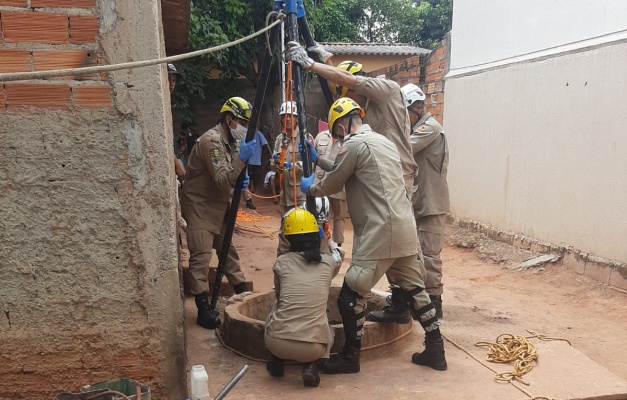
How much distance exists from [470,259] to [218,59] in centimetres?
621

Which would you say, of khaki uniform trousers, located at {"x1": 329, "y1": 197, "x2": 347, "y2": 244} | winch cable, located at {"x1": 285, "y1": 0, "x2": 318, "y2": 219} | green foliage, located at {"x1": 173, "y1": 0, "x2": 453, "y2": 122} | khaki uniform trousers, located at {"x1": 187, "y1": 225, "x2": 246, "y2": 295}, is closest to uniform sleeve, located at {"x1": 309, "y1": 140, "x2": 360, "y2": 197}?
winch cable, located at {"x1": 285, "y1": 0, "x2": 318, "y2": 219}

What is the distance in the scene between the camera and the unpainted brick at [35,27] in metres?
2.54

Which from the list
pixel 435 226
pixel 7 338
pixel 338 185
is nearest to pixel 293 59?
pixel 338 185

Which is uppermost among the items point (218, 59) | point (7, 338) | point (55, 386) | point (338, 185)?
point (218, 59)

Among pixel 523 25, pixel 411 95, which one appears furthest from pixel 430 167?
pixel 523 25

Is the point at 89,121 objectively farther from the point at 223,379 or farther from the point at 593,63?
the point at 593,63

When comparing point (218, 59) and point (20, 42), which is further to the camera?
point (218, 59)

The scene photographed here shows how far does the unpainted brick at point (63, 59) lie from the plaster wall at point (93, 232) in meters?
0.04

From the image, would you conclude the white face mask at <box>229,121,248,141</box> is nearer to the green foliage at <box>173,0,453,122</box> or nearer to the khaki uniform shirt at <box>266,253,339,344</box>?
the khaki uniform shirt at <box>266,253,339,344</box>

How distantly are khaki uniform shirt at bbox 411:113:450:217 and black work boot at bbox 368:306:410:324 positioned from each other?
3.43 ft

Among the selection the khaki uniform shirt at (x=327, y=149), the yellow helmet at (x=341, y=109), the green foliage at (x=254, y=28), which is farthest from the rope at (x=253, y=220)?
the yellow helmet at (x=341, y=109)

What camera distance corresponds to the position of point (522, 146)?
8.05m

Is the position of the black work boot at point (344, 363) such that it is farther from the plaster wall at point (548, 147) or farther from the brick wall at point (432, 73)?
the brick wall at point (432, 73)

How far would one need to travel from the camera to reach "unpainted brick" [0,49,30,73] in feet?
8.36
